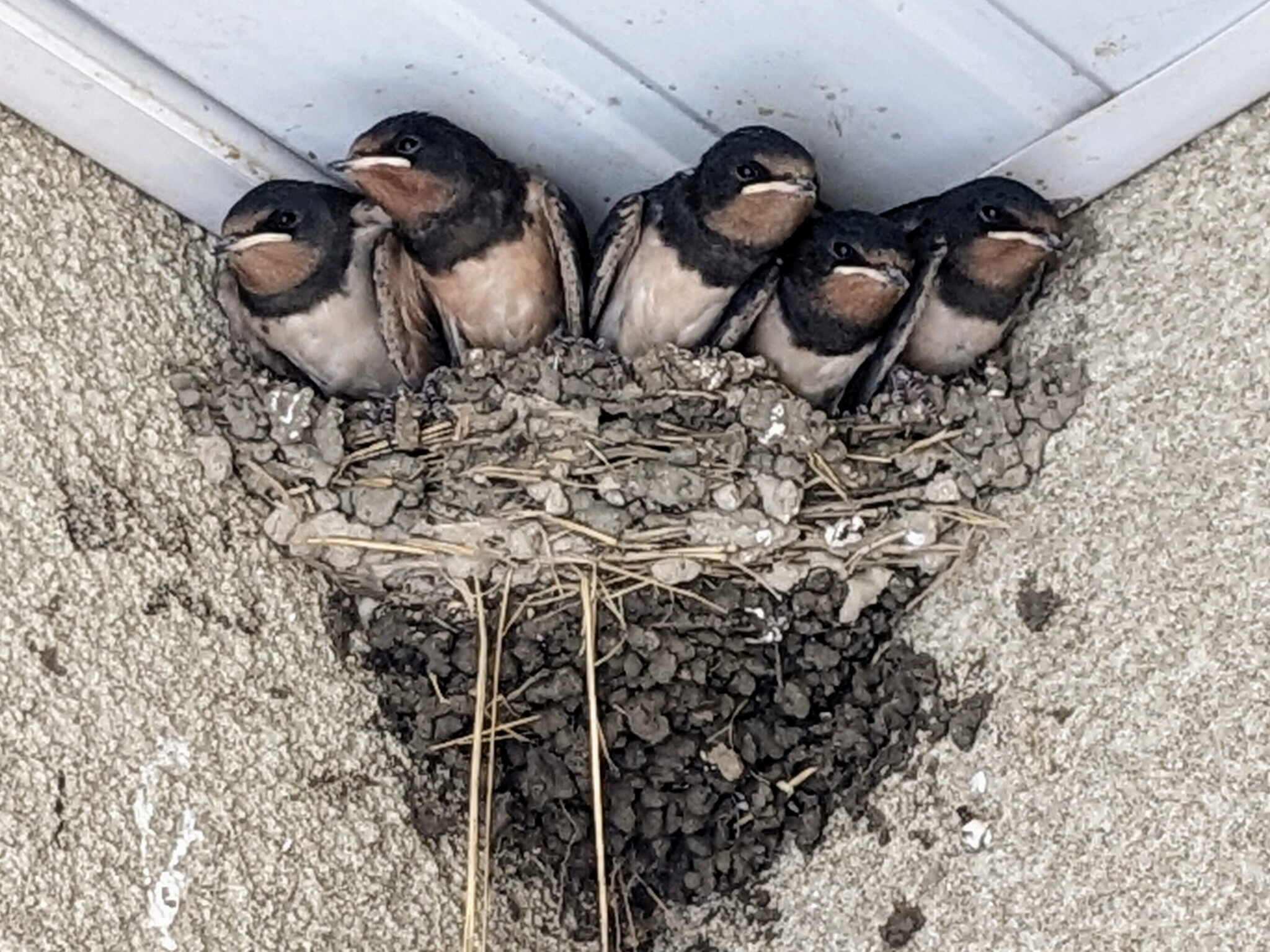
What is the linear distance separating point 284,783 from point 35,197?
976 millimetres

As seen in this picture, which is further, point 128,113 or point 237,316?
point 237,316

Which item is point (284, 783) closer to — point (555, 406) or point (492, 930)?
point (492, 930)

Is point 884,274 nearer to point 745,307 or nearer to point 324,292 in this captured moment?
point 745,307

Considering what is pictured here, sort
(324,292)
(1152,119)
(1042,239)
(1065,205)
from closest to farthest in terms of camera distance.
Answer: (1152,119), (1042,239), (1065,205), (324,292)

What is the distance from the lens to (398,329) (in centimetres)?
375

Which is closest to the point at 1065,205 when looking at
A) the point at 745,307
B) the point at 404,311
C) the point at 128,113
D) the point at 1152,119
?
the point at 1152,119

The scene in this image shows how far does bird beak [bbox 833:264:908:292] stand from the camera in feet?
11.6

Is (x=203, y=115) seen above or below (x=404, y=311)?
above

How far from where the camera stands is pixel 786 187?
3512 millimetres

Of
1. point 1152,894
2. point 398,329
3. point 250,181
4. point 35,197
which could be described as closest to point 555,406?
point 398,329

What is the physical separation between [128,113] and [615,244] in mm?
833

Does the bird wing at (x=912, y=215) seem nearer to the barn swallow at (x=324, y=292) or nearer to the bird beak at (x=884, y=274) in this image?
the bird beak at (x=884, y=274)

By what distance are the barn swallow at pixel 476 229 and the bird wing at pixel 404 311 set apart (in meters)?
0.03

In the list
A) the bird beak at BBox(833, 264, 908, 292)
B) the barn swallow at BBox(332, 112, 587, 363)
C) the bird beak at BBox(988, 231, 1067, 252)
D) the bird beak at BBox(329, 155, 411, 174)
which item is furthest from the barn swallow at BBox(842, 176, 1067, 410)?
the bird beak at BBox(329, 155, 411, 174)
